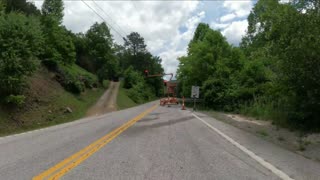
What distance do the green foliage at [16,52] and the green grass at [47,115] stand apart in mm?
2038

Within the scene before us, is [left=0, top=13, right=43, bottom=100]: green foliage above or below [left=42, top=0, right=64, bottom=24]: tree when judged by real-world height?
below

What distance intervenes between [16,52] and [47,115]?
5.39 metres

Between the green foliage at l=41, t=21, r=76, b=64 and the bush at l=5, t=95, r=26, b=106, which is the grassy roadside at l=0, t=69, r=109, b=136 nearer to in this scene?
the bush at l=5, t=95, r=26, b=106

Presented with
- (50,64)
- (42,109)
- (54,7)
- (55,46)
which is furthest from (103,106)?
(54,7)

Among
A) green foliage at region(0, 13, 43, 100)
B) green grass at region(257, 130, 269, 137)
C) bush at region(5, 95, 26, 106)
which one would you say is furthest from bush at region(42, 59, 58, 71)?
green grass at region(257, 130, 269, 137)

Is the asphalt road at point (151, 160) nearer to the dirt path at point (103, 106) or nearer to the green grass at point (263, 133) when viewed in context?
the green grass at point (263, 133)

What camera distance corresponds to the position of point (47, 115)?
26594mm

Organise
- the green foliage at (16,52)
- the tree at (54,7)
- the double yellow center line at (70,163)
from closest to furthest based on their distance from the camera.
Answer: the double yellow center line at (70,163) < the green foliage at (16,52) < the tree at (54,7)

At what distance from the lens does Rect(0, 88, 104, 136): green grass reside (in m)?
21.3

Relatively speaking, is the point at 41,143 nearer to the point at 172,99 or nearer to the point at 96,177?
the point at 96,177

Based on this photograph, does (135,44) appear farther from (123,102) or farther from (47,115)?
(47,115)

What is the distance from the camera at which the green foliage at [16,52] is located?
23.1 m

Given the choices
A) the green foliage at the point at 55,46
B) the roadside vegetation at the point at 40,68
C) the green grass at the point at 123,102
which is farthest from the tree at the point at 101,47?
the green foliage at the point at 55,46

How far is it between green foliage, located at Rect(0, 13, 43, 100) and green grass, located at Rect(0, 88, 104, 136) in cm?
204
